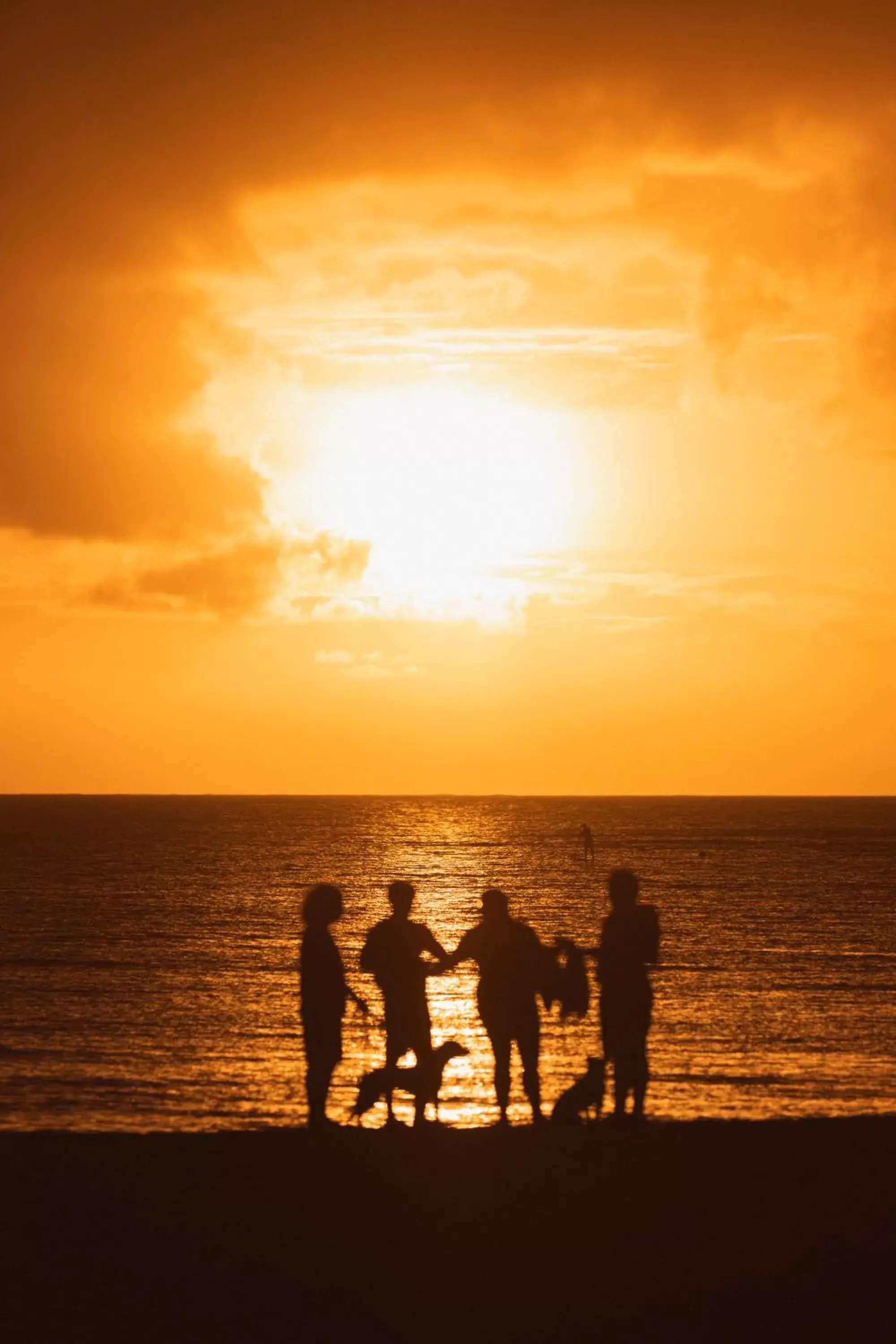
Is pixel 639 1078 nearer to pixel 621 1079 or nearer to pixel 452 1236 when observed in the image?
pixel 621 1079

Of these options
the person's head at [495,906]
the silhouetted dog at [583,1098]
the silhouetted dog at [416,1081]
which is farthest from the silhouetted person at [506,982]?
the silhouetted dog at [416,1081]

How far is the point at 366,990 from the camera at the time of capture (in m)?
41.8

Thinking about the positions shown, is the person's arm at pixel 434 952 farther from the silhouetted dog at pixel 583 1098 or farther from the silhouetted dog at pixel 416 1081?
the silhouetted dog at pixel 583 1098

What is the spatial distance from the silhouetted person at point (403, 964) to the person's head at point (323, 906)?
633mm

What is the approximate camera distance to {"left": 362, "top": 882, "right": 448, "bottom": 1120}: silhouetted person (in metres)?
13.3

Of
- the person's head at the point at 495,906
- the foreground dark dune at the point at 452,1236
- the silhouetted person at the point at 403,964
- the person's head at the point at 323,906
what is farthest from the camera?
the silhouetted person at the point at 403,964

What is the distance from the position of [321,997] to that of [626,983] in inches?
105

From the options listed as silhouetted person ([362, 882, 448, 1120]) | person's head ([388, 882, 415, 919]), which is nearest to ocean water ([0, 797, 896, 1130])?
silhouetted person ([362, 882, 448, 1120])

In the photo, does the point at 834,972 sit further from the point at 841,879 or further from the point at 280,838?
the point at 280,838

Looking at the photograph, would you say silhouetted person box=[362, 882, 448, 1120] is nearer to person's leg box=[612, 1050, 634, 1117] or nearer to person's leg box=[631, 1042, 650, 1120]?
person's leg box=[612, 1050, 634, 1117]

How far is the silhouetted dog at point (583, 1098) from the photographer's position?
46.0ft

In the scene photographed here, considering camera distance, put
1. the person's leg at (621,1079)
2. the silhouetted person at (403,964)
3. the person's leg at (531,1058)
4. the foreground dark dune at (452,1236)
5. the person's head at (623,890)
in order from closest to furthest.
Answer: the foreground dark dune at (452,1236) → the person's head at (623,890) → the silhouetted person at (403,964) → the person's leg at (531,1058) → the person's leg at (621,1079)

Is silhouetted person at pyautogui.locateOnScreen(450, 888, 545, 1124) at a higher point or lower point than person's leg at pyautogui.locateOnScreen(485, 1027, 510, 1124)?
higher

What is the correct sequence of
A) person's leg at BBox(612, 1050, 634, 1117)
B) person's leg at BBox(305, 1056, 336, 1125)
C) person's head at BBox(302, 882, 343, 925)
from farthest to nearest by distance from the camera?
person's leg at BBox(612, 1050, 634, 1117), person's leg at BBox(305, 1056, 336, 1125), person's head at BBox(302, 882, 343, 925)
